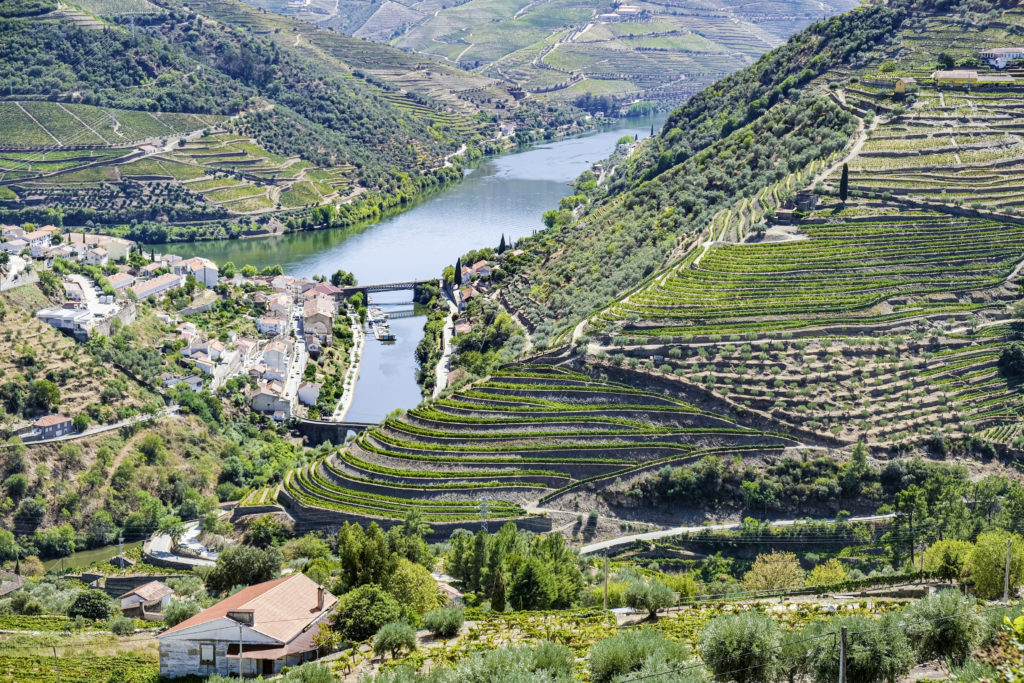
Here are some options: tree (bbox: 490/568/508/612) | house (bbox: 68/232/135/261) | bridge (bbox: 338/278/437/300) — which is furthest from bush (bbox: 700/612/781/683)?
house (bbox: 68/232/135/261)

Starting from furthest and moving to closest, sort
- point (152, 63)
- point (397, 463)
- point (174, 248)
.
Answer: point (152, 63) → point (174, 248) → point (397, 463)

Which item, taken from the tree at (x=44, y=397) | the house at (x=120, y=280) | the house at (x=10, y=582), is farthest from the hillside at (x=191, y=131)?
the house at (x=10, y=582)

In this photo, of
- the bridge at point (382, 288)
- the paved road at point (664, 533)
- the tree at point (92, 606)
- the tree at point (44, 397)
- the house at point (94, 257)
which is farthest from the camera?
the bridge at point (382, 288)

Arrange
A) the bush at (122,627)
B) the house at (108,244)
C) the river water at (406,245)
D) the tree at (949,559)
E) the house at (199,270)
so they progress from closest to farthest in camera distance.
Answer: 1. the tree at (949,559)
2. the bush at (122,627)
3. the river water at (406,245)
4. the house at (199,270)
5. the house at (108,244)

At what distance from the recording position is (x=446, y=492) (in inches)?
1845

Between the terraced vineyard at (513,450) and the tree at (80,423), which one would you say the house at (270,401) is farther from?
the terraced vineyard at (513,450)

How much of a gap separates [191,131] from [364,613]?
99.8 m

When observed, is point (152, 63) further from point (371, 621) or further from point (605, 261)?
point (371, 621)

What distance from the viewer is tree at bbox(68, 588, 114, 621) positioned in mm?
39125

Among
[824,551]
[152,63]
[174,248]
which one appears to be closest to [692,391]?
[824,551]

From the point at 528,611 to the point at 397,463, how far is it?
652 inches

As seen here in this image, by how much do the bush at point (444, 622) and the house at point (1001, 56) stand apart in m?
53.7

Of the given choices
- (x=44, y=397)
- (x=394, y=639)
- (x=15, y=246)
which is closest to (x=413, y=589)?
(x=394, y=639)

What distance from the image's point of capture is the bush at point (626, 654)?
23.6 m
